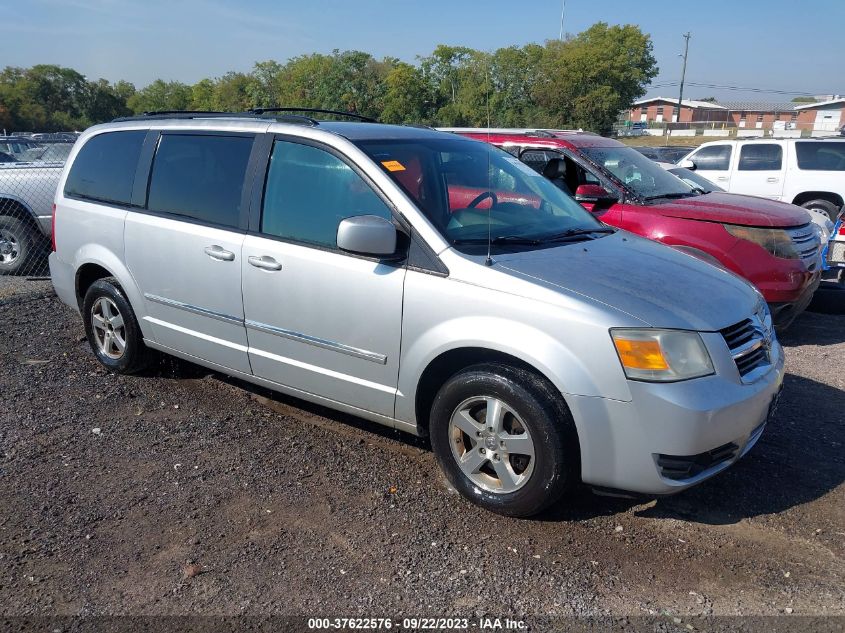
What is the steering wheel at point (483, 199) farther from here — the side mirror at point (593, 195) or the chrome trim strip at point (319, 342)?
the side mirror at point (593, 195)

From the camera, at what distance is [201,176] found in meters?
4.67

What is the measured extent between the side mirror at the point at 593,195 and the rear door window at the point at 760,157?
8631 millimetres

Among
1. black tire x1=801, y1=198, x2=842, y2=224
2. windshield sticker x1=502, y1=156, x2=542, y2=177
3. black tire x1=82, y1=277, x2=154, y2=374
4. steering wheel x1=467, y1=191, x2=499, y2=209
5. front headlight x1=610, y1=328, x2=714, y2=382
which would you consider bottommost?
black tire x1=82, y1=277, x2=154, y2=374

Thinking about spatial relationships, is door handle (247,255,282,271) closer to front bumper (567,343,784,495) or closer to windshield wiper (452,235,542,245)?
windshield wiper (452,235,542,245)

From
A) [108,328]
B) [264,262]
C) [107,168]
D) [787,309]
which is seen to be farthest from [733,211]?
[108,328]

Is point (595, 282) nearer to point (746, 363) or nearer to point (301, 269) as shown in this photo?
point (746, 363)

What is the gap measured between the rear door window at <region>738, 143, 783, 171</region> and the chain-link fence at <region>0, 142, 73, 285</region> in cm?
1161

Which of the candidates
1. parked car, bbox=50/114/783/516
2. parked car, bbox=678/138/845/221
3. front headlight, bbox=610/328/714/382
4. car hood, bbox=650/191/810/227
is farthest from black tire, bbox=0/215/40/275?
parked car, bbox=678/138/845/221

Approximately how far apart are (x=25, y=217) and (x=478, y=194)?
25.1 feet

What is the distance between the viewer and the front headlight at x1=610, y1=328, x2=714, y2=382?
309 cm

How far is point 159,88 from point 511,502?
237 ft

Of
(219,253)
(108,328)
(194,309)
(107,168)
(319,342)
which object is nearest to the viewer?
(319,342)

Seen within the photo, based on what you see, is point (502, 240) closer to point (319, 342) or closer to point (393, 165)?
point (393, 165)

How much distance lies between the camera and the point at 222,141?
4.62 meters
